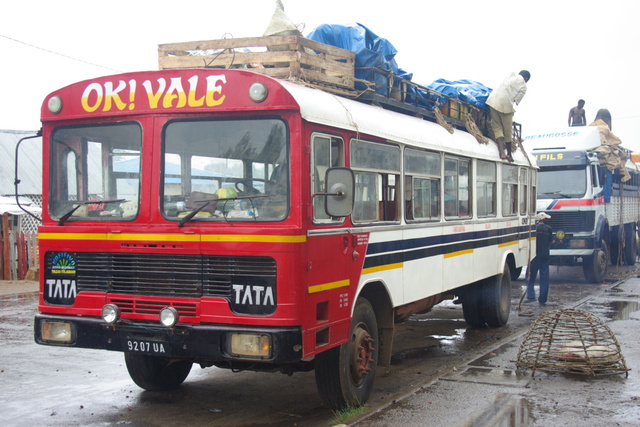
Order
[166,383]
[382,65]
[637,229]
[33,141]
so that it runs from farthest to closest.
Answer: [33,141] < [637,229] < [382,65] < [166,383]

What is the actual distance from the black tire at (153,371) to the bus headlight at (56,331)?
3.44 feet

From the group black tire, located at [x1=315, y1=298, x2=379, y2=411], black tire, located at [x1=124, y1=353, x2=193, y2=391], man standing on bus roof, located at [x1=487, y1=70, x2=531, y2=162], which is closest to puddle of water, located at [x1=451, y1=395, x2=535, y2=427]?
black tire, located at [x1=315, y1=298, x2=379, y2=411]

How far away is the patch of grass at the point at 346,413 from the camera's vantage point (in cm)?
601

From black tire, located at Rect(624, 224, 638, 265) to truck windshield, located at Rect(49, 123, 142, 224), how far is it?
18820 mm

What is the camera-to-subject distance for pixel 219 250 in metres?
5.52

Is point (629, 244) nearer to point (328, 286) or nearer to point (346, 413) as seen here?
point (346, 413)

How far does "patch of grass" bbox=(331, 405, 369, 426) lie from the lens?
6010 millimetres

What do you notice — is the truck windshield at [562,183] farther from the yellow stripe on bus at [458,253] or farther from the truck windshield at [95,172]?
the truck windshield at [95,172]

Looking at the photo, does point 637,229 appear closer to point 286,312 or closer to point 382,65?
point 382,65

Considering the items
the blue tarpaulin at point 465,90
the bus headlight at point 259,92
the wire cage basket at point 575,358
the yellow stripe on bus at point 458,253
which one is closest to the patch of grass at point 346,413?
the wire cage basket at point 575,358

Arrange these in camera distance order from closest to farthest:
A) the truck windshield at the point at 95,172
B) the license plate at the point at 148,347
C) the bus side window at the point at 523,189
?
the license plate at the point at 148,347 → the truck windshield at the point at 95,172 → the bus side window at the point at 523,189

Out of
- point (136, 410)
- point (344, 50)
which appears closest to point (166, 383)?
point (136, 410)

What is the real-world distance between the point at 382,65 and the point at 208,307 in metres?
3.72

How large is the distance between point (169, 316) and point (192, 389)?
7.16ft
